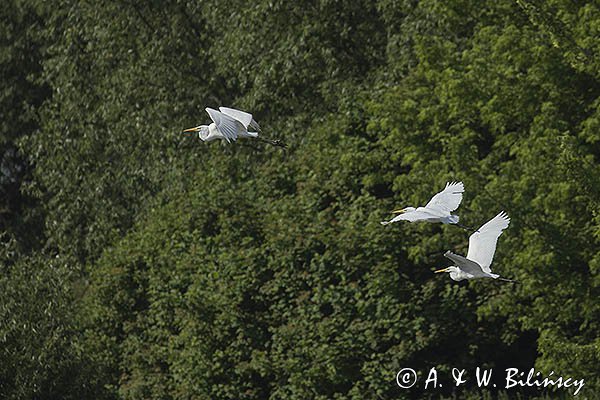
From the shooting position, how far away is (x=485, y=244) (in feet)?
35.1

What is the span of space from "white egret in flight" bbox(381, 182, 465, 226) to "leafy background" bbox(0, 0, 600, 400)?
3.32 meters

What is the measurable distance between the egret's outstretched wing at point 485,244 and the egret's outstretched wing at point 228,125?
6.24 ft

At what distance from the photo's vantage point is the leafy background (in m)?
15.7

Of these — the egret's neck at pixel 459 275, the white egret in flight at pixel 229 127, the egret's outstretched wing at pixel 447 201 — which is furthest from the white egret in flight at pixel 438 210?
the white egret in flight at pixel 229 127

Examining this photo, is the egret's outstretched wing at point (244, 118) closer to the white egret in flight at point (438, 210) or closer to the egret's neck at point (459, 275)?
the white egret in flight at point (438, 210)

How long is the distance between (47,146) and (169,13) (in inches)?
125

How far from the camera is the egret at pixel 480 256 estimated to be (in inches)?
389

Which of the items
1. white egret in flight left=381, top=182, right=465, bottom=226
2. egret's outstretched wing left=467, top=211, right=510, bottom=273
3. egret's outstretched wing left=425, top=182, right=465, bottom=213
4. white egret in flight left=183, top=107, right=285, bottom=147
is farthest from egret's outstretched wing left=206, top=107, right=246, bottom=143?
egret's outstretched wing left=467, top=211, right=510, bottom=273

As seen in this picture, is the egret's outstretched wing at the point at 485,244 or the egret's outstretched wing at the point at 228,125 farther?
the egret's outstretched wing at the point at 485,244

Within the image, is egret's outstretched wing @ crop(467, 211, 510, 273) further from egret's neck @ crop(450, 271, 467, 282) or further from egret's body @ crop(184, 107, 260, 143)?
egret's body @ crop(184, 107, 260, 143)

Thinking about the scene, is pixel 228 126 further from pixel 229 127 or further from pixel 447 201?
pixel 447 201

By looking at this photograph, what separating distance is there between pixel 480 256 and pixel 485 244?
18cm

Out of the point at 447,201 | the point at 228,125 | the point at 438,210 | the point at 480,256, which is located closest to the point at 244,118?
the point at 228,125

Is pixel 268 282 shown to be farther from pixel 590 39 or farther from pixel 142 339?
pixel 590 39
